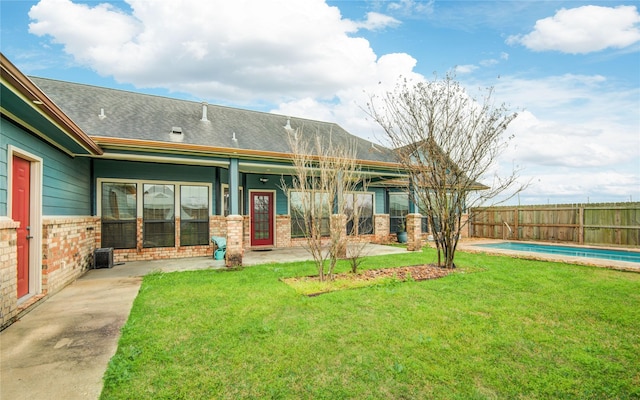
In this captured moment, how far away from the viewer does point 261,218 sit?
1159 cm

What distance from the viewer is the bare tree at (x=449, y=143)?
7.00 meters

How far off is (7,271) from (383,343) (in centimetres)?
459

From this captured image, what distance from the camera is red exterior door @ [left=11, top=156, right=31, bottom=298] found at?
14.9ft

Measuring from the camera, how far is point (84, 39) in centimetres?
786

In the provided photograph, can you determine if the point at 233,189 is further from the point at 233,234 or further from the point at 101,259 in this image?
the point at 101,259

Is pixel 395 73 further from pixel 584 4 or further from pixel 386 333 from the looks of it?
pixel 386 333

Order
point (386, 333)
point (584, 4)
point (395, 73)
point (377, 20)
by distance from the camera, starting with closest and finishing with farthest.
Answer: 1. point (386, 333)
2. point (584, 4)
3. point (395, 73)
4. point (377, 20)

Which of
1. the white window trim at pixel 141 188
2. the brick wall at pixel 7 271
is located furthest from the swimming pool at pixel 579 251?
the brick wall at pixel 7 271

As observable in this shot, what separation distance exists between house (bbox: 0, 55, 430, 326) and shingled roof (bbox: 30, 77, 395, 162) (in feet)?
0.13

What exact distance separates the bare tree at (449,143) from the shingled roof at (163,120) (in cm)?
206

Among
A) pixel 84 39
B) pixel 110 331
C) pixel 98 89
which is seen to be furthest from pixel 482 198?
pixel 98 89

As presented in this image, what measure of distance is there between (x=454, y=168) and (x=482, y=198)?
938mm

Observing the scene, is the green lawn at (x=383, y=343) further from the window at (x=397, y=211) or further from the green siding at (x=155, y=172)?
the window at (x=397, y=211)

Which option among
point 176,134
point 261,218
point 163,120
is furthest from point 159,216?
point 261,218
